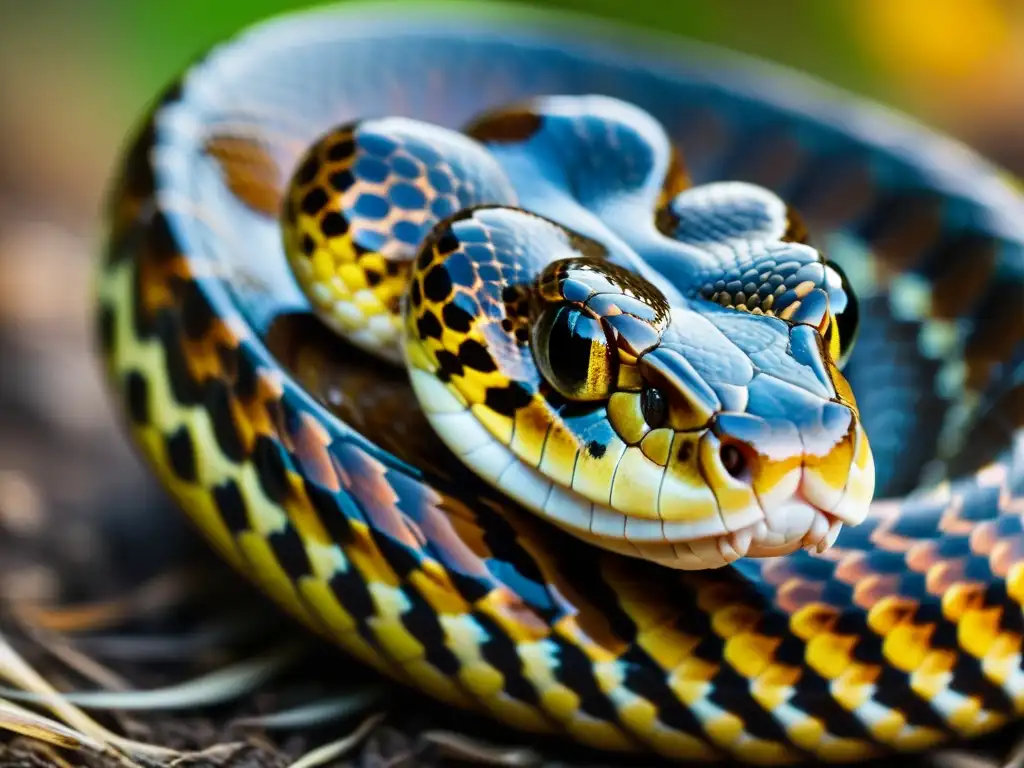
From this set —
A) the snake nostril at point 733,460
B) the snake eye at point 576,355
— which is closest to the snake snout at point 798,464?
the snake nostril at point 733,460

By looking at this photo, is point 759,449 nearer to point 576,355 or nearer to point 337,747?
point 576,355

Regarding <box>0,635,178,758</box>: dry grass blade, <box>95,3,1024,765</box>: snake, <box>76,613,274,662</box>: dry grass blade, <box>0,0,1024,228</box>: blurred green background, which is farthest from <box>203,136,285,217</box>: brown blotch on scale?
<box>0,0,1024,228</box>: blurred green background

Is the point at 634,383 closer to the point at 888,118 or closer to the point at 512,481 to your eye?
the point at 512,481

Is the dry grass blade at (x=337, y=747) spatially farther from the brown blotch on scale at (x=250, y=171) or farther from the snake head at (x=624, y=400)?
the brown blotch on scale at (x=250, y=171)

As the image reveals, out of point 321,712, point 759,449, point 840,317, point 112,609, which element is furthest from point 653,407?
point 112,609

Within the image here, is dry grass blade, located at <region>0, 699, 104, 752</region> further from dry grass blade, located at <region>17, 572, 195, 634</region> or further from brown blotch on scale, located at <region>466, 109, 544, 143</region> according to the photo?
brown blotch on scale, located at <region>466, 109, 544, 143</region>
